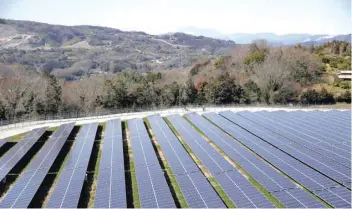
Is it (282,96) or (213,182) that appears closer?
(213,182)

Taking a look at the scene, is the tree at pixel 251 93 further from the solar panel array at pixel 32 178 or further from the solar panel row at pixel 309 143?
the solar panel array at pixel 32 178

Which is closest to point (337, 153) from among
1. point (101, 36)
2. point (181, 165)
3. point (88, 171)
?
point (181, 165)

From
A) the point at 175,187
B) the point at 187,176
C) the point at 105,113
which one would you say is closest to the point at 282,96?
the point at 105,113

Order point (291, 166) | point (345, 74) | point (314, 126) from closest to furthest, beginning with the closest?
1. point (291, 166)
2. point (314, 126)
3. point (345, 74)

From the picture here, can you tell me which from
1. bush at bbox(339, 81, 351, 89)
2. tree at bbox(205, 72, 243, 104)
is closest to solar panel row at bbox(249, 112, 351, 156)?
tree at bbox(205, 72, 243, 104)

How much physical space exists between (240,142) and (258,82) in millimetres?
28147

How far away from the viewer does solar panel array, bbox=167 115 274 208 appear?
16484 millimetres

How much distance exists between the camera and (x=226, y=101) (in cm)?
5122

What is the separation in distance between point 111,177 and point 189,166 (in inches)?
204

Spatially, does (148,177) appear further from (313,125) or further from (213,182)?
(313,125)

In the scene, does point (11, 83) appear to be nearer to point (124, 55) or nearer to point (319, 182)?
point (319, 182)

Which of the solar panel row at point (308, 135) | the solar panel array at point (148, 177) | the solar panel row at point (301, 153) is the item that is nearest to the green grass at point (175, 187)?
the solar panel array at point (148, 177)

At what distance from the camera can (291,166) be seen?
21484mm

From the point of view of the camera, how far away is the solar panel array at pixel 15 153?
22.2 metres
